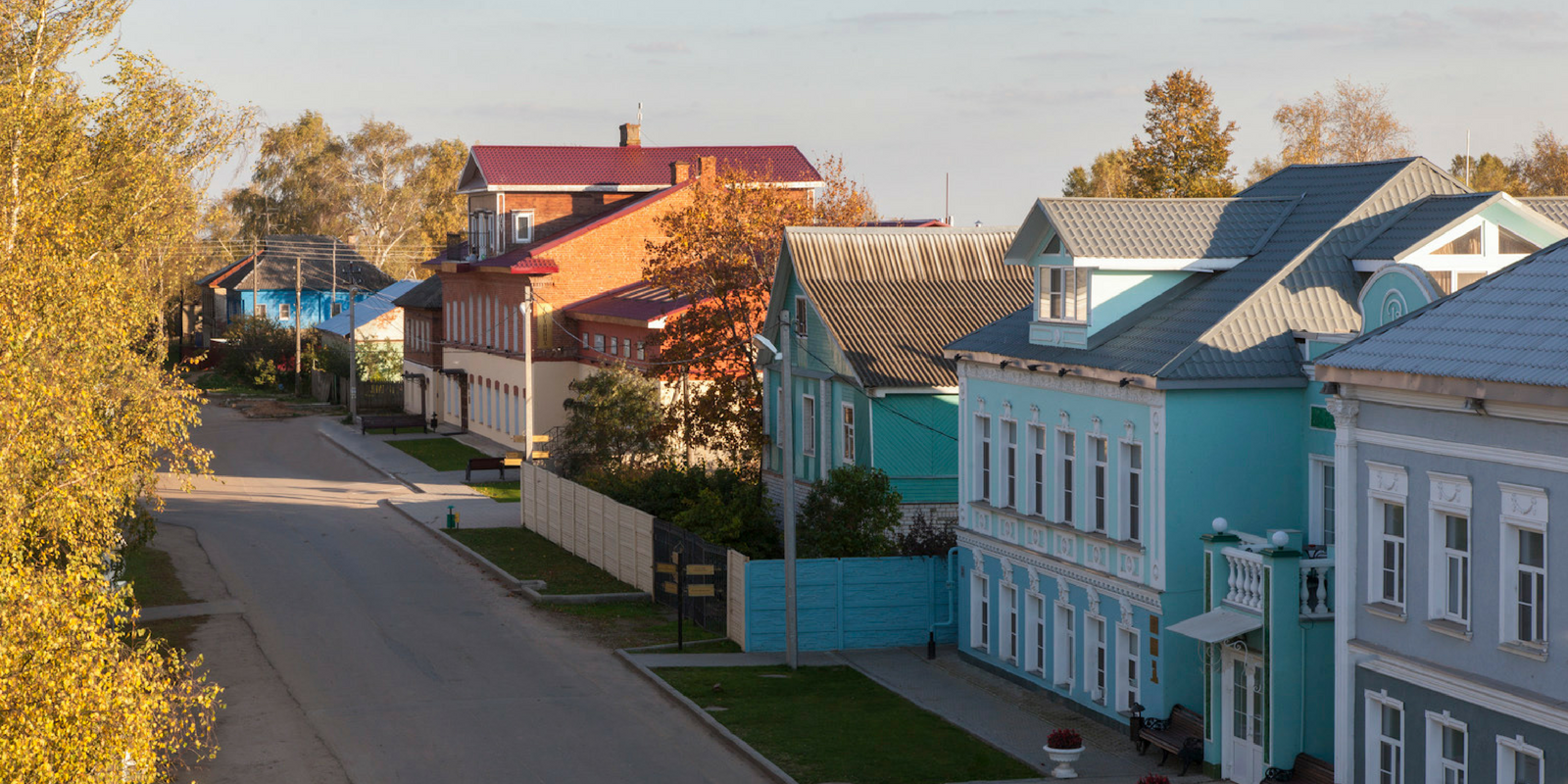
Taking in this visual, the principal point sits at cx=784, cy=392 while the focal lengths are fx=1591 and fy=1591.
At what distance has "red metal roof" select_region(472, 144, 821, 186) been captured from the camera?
2518 inches

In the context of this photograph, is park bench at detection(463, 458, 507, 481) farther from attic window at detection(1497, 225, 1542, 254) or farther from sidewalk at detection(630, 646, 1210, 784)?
attic window at detection(1497, 225, 1542, 254)

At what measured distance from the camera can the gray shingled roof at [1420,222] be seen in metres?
21.9

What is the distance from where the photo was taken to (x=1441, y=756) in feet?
55.5

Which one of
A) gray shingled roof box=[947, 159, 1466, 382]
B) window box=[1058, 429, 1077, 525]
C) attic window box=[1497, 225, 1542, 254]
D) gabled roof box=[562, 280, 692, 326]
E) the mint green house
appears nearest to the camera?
gray shingled roof box=[947, 159, 1466, 382]

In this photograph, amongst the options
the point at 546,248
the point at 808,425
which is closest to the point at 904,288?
the point at 808,425

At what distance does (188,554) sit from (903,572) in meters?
19.6

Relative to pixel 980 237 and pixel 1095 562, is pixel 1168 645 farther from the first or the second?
pixel 980 237

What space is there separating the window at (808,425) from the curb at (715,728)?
8992mm

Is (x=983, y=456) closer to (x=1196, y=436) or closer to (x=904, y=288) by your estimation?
(x=1196, y=436)

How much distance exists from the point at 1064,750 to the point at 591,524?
19.1m

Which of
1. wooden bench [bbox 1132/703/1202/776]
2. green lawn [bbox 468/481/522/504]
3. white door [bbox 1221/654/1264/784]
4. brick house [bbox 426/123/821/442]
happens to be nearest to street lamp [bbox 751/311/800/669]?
wooden bench [bbox 1132/703/1202/776]

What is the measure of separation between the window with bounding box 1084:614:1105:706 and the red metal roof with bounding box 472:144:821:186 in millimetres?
40315

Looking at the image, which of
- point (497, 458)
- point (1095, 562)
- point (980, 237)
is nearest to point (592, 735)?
point (1095, 562)

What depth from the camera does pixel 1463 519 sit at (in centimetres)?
1659
